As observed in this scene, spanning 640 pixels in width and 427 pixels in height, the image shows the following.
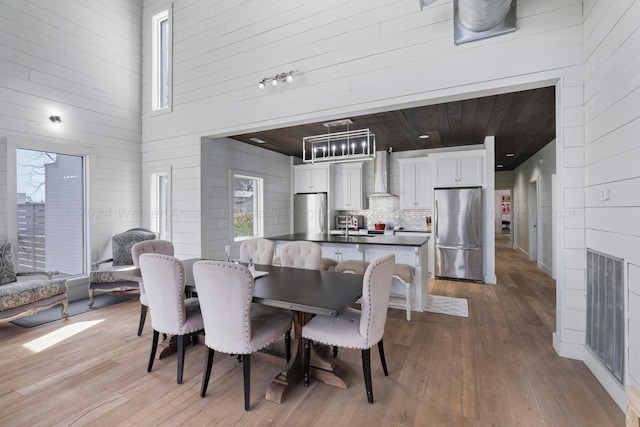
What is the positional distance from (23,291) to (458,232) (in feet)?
20.6

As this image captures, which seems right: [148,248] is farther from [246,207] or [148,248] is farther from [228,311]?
[246,207]

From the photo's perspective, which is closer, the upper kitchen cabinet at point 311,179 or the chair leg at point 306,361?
the chair leg at point 306,361

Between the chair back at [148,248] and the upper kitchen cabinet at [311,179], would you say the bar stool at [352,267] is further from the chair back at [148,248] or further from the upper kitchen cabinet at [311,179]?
the upper kitchen cabinet at [311,179]

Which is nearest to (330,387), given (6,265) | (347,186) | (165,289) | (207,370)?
(207,370)

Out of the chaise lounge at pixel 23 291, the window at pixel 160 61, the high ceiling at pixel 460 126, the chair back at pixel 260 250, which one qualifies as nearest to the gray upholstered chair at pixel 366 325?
the chair back at pixel 260 250

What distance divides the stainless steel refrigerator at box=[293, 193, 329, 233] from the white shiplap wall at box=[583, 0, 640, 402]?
15.8ft

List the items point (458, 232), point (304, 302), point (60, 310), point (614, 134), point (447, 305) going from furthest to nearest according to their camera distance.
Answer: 1. point (458, 232)
2. point (447, 305)
3. point (60, 310)
4. point (614, 134)
5. point (304, 302)

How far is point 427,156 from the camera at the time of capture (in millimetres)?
6352

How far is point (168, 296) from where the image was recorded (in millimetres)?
2273

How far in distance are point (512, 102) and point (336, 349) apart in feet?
11.5

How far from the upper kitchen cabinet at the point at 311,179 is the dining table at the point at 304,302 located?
429 cm

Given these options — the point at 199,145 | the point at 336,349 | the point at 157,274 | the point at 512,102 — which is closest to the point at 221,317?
the point at 157,274

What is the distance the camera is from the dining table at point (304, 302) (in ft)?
6.34

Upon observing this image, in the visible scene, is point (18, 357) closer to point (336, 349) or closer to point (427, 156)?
point (336, 349)
